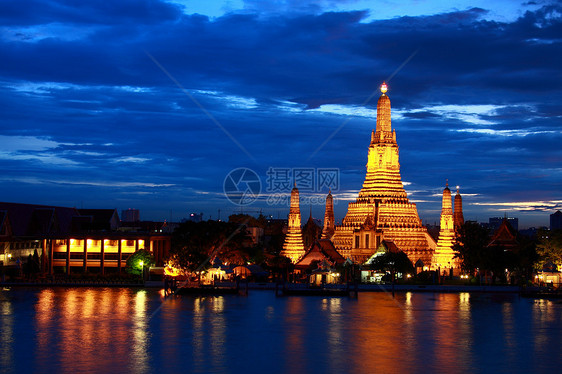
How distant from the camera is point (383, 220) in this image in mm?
90812

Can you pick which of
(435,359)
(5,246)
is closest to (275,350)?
(435,359)

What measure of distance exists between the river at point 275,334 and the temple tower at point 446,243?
83.5 ft

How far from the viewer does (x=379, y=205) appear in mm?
92125

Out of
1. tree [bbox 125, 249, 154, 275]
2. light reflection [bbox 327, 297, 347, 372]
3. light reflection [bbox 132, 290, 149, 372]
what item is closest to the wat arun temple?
tree [bbox 125, 249, 154, 275]

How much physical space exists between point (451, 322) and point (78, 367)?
22967 mm

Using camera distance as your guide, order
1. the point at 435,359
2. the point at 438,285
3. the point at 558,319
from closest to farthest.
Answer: the point at 435,359 < the point at 558,319 < the point at 438,285

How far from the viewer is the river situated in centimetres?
3450

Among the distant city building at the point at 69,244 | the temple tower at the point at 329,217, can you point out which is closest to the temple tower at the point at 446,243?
the temple tower at the point at 329,217

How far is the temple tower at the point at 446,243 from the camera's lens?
88625 mm

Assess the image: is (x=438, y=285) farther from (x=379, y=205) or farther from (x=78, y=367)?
(x=78, y=367)

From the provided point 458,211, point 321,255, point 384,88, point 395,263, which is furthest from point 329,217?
point 395,263

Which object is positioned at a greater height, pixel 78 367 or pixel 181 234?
pixel 181 234

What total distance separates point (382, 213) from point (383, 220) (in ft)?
3.16

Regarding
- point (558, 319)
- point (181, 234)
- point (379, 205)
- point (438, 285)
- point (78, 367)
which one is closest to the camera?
point (78, 367)
